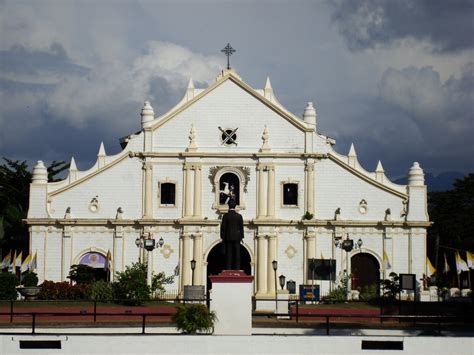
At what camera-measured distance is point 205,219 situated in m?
63.2

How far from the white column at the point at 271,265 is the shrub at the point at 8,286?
1439cm

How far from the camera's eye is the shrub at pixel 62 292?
54219 millimetres

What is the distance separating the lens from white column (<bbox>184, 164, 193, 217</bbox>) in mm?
63562

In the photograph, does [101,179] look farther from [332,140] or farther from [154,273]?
[332,140]

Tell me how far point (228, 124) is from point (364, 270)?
10993mm

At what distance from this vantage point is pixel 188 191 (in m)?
63.7

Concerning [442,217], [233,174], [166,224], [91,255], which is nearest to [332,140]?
[233,174]

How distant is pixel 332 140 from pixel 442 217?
1243 inches

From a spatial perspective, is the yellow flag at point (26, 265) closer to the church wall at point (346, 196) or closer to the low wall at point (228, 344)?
the church wall at point (346, 196)

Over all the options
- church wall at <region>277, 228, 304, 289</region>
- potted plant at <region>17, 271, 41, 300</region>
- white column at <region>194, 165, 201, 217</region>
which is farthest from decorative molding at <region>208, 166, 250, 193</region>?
potted plant at <region>17, 271, 41, 300</region>

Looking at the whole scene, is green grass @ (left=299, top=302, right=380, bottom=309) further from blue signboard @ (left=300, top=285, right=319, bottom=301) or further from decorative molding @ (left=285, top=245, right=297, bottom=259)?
decorative molding @ (left=285, top=245, right=297, bottom=259)

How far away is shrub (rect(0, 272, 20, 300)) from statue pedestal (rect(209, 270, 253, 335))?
23896 mm

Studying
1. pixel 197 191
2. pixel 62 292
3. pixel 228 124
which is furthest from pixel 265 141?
pixel 62 292

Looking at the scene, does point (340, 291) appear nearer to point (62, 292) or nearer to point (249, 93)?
point (249, 93)
